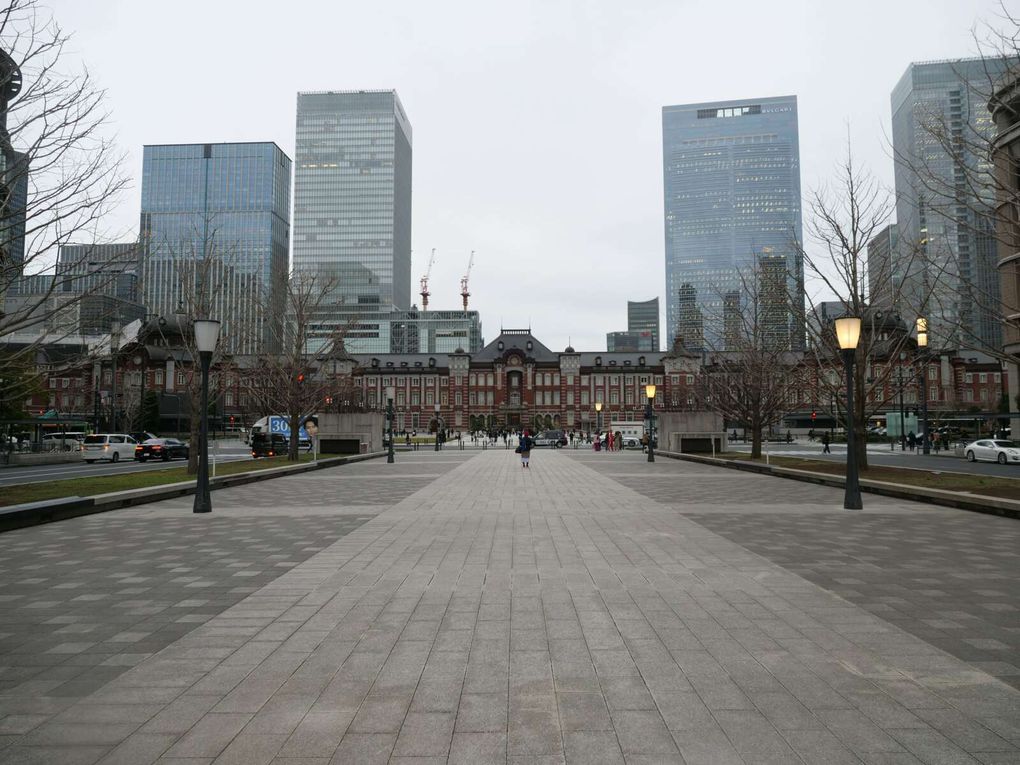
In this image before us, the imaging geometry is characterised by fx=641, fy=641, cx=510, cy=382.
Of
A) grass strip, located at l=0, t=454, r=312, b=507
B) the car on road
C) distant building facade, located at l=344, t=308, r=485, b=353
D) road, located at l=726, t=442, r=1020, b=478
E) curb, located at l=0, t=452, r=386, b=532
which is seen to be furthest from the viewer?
distant building facade, located at l=344, t=308, r=485, b=353

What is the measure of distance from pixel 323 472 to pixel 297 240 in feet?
579

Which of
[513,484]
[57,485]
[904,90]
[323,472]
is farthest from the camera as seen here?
[904,90]

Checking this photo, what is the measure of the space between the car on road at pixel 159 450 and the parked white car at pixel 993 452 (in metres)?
45.5

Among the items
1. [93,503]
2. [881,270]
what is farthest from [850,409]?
[93,503]

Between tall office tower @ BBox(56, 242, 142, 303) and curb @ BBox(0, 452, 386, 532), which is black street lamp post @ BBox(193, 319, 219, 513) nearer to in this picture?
curb @ BBox(0, 452, 386, 532)

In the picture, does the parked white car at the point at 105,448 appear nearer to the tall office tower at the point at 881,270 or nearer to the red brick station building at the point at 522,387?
the tall office tower at the point at 881,270

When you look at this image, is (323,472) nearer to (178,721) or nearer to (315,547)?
(315,547)

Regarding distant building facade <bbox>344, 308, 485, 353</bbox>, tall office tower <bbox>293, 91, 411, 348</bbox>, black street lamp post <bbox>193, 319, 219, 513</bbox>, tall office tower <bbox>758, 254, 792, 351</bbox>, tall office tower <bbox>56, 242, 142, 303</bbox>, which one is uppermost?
tall office tower <bbox>293, 91, 411, 348</bbox>

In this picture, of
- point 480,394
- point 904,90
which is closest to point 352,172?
point 480,394

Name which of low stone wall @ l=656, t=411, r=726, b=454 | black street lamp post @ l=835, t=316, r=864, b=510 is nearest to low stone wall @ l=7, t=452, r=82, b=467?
low stone wall @ l=656, t=411, r=726, b=454

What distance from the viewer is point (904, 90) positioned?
34594mm

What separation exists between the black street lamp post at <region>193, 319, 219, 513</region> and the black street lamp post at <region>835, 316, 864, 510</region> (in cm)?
1348

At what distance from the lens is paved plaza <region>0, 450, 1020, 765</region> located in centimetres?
359

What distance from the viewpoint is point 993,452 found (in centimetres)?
3362
